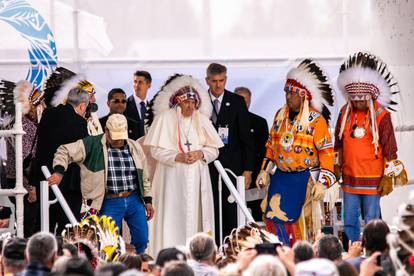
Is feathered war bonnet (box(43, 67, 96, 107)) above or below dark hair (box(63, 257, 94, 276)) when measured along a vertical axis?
above

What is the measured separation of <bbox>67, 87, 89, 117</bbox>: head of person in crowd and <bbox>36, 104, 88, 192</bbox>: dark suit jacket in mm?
83

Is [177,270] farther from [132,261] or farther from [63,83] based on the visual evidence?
[63,83]

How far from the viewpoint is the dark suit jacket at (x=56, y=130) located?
1484cm

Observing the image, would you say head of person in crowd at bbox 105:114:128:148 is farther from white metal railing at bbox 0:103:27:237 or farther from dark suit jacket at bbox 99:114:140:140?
dark suit jacket at bbox 99:114:140:140

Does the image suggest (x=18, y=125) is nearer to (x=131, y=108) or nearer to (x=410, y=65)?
(x=131, y=108)

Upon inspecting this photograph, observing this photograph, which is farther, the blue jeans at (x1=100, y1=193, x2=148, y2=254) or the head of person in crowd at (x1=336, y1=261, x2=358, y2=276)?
the blue jeans at (x1=100, y1=193, x2=148, y2=254)

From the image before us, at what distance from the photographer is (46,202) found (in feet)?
46.6

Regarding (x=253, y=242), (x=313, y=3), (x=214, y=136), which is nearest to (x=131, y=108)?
(x=214, y=136)

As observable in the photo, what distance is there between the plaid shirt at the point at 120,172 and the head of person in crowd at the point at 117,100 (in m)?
1.10

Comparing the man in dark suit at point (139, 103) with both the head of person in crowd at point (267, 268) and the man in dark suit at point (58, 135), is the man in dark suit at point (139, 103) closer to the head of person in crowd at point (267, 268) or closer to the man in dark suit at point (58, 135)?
the man in dark suit at point (58, 135)

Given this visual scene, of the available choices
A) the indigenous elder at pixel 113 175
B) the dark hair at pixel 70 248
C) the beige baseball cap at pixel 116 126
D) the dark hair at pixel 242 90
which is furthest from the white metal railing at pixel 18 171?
the dark hair at pixel 242 90

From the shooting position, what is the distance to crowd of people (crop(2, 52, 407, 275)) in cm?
1430

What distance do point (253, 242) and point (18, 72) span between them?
412 cm

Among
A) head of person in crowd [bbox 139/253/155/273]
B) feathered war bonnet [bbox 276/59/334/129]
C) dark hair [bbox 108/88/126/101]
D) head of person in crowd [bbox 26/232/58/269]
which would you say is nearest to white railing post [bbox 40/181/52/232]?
dark hair [bbox 108/88/126/101]
